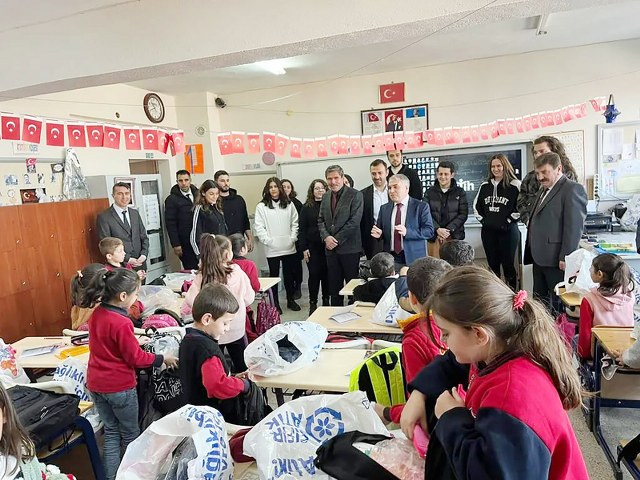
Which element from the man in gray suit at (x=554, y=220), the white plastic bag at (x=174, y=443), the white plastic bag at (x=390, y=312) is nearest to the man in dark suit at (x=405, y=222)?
the man in gray suit at (x=554, y=220)

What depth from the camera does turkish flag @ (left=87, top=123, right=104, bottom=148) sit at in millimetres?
3611

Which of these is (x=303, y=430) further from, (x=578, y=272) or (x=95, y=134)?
(x=95, y=134)

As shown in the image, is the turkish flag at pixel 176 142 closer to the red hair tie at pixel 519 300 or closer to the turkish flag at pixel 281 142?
the turkish flag at pixel 281 142

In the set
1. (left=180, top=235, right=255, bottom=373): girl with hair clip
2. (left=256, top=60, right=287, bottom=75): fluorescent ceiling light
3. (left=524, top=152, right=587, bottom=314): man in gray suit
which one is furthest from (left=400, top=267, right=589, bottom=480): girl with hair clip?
(left=256, top=60, right=287, bottom=75): fluorescent ceiling light

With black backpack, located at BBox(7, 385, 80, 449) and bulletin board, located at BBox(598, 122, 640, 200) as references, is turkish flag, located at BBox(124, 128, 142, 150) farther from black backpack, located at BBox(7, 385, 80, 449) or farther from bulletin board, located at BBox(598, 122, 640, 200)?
bulletin board, located at BBox(598, 122, 640, 200)

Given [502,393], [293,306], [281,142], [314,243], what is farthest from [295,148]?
[502,393]

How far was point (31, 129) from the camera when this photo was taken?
329cm

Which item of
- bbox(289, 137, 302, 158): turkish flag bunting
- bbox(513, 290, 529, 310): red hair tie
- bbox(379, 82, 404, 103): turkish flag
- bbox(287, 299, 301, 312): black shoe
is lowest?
bbox(287, 299, 301, 312): black shoe

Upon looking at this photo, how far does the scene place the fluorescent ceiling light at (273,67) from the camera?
498 cm

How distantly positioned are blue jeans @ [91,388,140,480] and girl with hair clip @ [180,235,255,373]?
0.61 m

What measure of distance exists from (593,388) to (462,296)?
197 cm

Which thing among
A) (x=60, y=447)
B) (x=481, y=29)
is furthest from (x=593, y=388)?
(x=481, y=29)

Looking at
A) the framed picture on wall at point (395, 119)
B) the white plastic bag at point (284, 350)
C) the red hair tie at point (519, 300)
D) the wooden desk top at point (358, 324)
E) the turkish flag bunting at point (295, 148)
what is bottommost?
the wooden desk top at point (358, 324)

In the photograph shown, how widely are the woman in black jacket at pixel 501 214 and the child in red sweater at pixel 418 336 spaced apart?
3.16 meters
